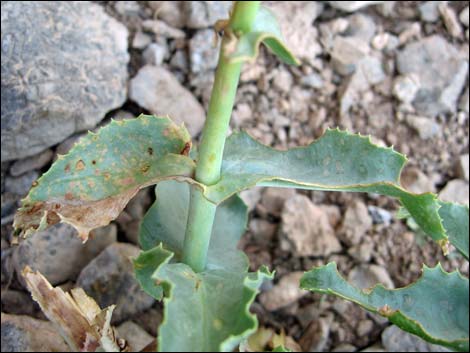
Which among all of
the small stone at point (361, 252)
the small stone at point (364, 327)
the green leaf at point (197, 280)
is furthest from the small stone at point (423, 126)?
the green leaf at point (197, 280)

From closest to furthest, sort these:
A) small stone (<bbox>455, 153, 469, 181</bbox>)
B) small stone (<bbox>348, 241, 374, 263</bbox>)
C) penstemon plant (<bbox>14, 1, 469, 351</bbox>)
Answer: penstemon plant (<bbox>14, 1, 469, 351</bbox>) < small stone (<bbox>348, 241, 374, 263</bbox>) < small stone (<bbox>455, 153, 469, 181</bbox>)

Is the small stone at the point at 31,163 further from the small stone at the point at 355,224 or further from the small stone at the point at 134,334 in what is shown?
the small stone at the point at 355,224

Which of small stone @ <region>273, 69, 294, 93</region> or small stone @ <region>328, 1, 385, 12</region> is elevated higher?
small stone @ <region>328, 1, 385, 12</region>

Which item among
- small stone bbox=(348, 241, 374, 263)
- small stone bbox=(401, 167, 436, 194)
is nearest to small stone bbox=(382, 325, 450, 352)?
small stone bbox=(348, 241, 374, 263)

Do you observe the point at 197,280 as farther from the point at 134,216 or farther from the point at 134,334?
the point at 134,216

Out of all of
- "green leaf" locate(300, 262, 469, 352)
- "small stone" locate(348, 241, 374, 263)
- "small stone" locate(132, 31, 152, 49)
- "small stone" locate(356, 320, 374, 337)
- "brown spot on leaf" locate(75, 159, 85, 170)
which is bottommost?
"small stone" locate(356, 320, 374, 337)

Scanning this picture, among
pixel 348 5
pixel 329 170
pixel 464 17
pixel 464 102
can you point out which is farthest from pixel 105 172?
pixel 464 17

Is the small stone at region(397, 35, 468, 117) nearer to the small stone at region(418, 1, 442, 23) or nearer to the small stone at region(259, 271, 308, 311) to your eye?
the small stone at region(418, 1, 442, 23)
